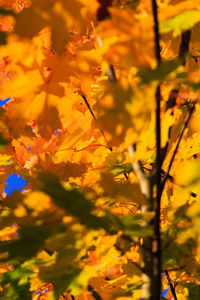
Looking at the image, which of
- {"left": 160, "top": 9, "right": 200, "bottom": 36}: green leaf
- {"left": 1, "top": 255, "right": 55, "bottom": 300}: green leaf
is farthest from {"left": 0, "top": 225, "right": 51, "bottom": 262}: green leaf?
{"left": 160, "top": 9, "right": 200, "bottom": 36}: green leaf

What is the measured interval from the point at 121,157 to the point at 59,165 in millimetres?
312

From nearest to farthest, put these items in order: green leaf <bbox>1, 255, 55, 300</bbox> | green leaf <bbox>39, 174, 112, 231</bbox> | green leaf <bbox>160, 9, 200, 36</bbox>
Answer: green leaf <bbox>39, 174, 112, 231</bbox> → green leaf <bbox>160, 9, 200, 36</bbox> → green leaf <bbox>1, 255, 55, 300</bbox>

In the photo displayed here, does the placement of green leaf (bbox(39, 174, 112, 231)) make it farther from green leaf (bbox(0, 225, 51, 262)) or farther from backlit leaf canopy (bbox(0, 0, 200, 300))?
green leaf (bbox(0, 225, 51, 262))

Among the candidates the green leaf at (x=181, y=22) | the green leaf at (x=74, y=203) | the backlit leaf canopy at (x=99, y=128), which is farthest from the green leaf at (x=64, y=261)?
the green leaf at (x=181, y=22)

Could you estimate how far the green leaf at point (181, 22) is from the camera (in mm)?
933

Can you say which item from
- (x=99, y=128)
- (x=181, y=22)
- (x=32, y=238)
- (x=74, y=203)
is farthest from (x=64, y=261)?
(x=181, y=22)

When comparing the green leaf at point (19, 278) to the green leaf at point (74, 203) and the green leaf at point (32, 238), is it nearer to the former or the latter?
the green leaf at point (32, 238)

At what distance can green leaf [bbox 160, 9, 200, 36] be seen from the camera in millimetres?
933

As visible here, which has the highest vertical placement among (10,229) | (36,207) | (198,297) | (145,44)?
(145,44)

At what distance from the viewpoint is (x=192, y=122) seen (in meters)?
1.46

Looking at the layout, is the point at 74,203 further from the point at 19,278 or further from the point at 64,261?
the point at 19,278

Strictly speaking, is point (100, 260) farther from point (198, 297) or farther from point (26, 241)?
point (198, 297)

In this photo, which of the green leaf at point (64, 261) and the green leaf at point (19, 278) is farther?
the green leaf at point (19, 278)

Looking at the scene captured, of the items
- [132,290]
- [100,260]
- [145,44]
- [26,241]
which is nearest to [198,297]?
[132,290]
